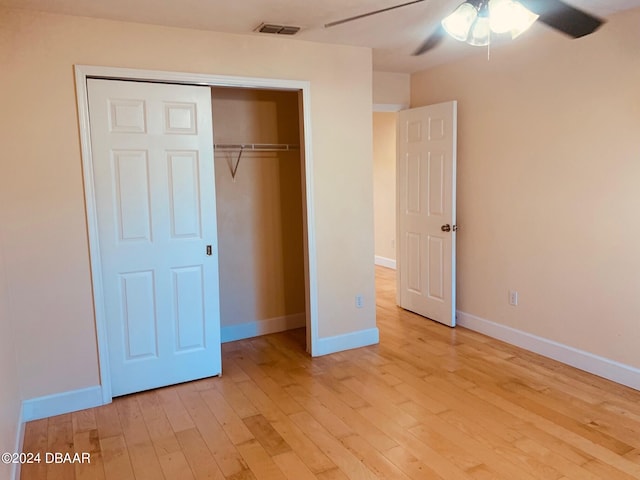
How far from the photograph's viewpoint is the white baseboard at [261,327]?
14.5 feet

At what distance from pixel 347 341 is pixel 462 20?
8.88ft

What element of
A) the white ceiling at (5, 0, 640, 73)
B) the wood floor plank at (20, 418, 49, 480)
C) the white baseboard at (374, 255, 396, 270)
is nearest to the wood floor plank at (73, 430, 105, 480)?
the wood floor plank at (20, 418, 49, 480)

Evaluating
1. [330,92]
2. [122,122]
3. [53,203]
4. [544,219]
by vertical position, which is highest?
[330,92]

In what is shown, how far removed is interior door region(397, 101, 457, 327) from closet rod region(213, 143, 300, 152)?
1222mm

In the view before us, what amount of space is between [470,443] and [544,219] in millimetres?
1956

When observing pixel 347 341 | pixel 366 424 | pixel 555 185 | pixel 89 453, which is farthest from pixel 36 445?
→ pixel 555 185

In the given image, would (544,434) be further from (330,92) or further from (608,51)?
(330,92)

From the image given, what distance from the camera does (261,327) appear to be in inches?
179

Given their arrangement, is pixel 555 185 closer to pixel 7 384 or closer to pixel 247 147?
pixel 247 147

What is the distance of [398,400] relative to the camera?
124 inches

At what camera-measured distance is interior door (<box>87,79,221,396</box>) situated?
10.2 feet

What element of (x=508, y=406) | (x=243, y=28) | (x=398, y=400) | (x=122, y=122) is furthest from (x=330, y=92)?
(x=508, y=406)

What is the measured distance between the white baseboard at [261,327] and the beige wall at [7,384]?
5.89ft

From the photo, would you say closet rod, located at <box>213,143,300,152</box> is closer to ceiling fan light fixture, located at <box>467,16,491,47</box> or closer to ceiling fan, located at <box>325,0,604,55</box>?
ceiling fan, located at <box>325,0,604,55</box>
